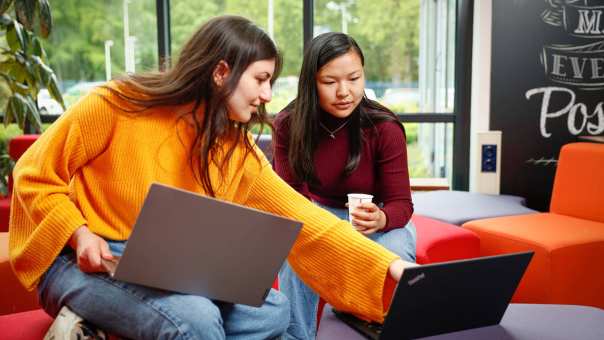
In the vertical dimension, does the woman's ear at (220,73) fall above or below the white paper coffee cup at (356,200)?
above

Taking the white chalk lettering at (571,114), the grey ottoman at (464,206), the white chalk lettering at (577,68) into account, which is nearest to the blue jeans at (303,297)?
the grey ottoman at (464,206)

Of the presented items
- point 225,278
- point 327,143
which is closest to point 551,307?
point 225,278

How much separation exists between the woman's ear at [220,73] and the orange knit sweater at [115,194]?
0.14 meters

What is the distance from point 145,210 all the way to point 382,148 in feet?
4.33

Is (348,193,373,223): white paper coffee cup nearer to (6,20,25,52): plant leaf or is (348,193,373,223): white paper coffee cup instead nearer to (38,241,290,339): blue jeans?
(38,241,290,339): blue jeans

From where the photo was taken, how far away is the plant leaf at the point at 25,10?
356 centimetres

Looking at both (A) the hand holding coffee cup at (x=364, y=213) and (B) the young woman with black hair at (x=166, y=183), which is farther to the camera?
(A) the hand holding coffee cup at (x=364, y=213)

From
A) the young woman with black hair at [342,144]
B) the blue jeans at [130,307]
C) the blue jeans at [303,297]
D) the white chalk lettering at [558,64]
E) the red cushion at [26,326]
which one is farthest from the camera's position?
the white chalk lettering at [558,64]

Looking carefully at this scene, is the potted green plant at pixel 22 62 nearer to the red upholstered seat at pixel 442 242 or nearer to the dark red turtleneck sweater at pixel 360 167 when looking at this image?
the dark red turtleneck sweater at pixel 360 167

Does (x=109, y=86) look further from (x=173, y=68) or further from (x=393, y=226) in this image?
(x=393, y=226)

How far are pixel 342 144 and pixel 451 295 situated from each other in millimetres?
1154

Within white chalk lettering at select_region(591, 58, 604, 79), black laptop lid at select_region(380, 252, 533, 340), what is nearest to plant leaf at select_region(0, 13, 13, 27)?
black laptop lid at select_region(380, 252, 533, 340)

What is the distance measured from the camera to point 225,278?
58.3 inches

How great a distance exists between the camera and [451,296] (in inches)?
55.1
